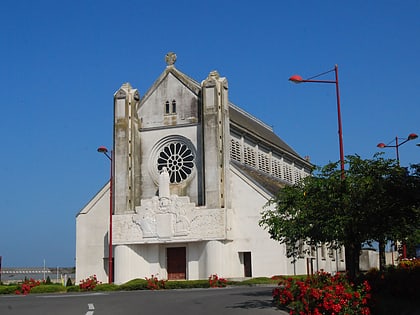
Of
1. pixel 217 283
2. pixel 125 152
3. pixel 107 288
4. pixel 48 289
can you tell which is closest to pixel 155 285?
pixel 107 288

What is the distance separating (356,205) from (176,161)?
88.7ft

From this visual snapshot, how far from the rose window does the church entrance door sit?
489 cm

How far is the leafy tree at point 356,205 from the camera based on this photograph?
18.9 meters

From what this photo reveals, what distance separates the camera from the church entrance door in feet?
146

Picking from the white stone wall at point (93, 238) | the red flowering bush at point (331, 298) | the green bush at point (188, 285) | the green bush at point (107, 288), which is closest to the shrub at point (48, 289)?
the green bush at point (107, 288)

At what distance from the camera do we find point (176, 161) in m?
45.9

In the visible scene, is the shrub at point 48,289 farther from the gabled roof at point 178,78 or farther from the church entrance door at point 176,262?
the gabled roof at point 178,78

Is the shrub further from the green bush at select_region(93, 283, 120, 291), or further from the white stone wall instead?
the white stone wall

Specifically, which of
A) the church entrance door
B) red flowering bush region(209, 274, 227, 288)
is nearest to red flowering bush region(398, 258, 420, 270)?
red flowering bush region(209, 274, 227, 288)

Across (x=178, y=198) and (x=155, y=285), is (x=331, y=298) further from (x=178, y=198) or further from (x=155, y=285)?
(x=178, y=198)

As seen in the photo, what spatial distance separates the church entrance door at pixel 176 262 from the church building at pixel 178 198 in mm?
70

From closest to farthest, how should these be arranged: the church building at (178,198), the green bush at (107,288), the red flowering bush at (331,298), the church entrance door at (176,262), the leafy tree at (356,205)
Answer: the red flowering bush at (331,298) → the leafy tree at (356,205) → the green bush at (107,288) → the church building at (178,198) → the church entrance door at (176,262)

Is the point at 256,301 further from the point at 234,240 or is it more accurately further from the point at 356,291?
the point at 234,240

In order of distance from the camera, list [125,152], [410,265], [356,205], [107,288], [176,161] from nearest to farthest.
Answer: [356,205] → [410,265] → [107,288] → [125,152] → [176,161]
